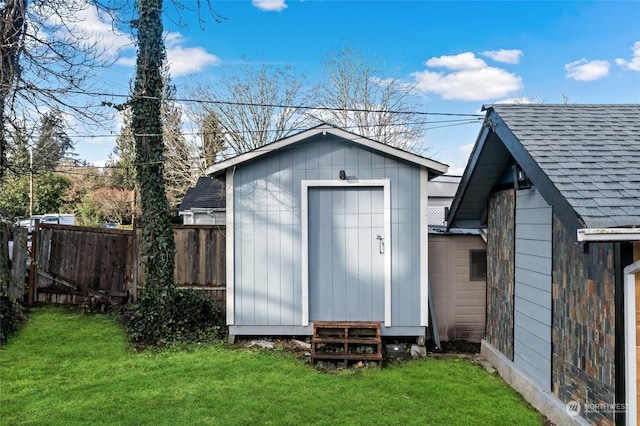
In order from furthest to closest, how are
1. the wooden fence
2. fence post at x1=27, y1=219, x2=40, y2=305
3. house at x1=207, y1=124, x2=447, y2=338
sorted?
fence post at x1=27, y1=219, x2=40, y2=305 → the wooden fence → house at x1=207, y1=124, x2=447, y2=338

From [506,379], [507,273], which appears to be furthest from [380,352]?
[507,273]

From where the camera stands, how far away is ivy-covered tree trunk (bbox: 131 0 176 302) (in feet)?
19.6

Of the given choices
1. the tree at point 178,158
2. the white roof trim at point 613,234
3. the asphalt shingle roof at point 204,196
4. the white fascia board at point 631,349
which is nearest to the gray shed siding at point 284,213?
the white fascia board at point 631,349

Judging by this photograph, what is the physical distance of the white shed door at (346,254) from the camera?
571 cm

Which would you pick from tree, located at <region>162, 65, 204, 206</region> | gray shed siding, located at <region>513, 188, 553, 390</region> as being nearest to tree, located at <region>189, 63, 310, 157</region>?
tree, located at <region>162, 65, 204, 206</region>

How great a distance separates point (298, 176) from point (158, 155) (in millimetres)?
A: 2106

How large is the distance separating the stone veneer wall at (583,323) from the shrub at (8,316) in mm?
6537

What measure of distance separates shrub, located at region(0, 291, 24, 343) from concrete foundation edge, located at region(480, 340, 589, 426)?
20.8 feet

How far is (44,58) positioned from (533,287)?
6.61 m

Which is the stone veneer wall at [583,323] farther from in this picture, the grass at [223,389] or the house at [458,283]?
the house at [458,283]

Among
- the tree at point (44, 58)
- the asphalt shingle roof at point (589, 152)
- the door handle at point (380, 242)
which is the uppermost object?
the tree at point (44, 58)

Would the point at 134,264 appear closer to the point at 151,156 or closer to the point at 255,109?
the point at 151,156

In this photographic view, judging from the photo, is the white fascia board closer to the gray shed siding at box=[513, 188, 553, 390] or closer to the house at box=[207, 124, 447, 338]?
the gray shed siding at box=[513, 188, 553, 390]

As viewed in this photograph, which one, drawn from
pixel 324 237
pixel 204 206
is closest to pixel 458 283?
pixel 324 237
